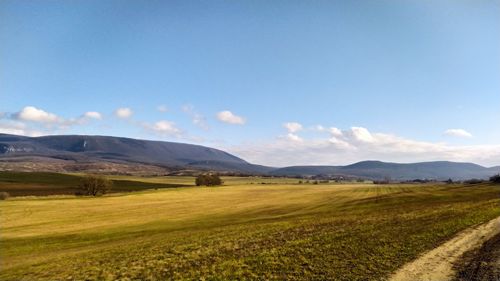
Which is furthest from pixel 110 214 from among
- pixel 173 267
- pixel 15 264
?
pixel 173 267

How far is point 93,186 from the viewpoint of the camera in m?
108

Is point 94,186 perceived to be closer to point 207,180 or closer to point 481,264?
point 207,180

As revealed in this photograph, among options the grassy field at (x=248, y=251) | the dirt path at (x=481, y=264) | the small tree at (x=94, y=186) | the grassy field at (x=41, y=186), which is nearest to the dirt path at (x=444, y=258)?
the dirt path at (x=481, y=264)

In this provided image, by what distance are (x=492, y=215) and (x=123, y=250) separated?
107 feet

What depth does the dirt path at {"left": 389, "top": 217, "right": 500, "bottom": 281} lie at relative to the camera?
57.0 ft

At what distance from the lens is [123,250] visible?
2816cm

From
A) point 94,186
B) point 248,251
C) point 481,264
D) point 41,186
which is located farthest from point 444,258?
point 41,186

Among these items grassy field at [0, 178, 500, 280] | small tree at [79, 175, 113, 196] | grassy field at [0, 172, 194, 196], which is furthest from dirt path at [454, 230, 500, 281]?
grassy field at [0, 172, 194, 196]

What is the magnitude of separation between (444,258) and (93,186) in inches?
4115

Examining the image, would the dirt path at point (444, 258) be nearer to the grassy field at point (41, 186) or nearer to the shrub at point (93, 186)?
the shrub at point (93, 186)

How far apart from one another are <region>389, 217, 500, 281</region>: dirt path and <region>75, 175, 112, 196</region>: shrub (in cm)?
10167

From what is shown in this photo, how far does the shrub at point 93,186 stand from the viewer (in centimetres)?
10769

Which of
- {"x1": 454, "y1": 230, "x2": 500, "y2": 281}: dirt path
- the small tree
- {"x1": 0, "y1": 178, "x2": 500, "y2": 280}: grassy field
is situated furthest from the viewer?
the small tree

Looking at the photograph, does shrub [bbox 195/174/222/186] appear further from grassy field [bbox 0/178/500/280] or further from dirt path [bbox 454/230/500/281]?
dirt path [bbox 454/230/500/281]
